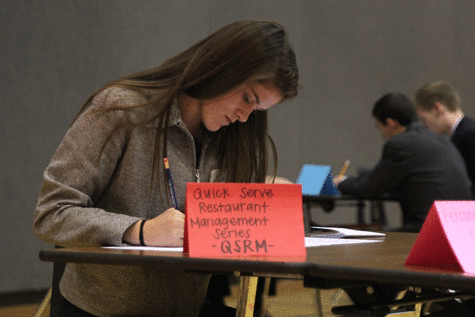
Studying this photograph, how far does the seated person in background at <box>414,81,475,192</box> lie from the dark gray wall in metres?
0.92

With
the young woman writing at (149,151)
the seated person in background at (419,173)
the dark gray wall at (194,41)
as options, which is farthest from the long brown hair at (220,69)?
the dark gray wall at (194,41)

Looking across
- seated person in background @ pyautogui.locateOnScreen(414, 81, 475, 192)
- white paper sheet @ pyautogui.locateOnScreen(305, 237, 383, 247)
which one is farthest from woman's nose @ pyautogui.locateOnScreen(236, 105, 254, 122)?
seated person in background @ pyautogui.locateOnScreen(414, 81, 475, 192)

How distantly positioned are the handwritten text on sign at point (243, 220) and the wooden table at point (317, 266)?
3 cm

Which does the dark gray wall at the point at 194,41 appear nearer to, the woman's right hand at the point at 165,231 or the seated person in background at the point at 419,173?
the seated person in background at the point at 419,173

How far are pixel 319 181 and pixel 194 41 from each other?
1.44m

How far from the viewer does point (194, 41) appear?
4070mm

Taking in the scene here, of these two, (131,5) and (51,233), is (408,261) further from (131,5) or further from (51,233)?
(131,5)

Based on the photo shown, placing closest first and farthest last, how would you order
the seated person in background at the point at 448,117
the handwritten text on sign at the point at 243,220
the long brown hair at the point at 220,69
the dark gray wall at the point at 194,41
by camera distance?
the handwritten text on sign at the point at 243,220 → the long brown hair at the point at 220,69 → the dark gray wall at the point at 194,41 → the seated person in background at the point at 448,117

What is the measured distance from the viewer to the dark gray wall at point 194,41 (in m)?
3.27

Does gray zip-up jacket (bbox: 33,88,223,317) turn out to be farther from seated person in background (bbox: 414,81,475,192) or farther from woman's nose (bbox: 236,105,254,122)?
seated person in background (bbox: 414,81,475,192)

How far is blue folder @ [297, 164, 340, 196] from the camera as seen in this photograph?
10.9 feet

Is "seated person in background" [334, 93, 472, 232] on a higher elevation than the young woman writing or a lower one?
lower

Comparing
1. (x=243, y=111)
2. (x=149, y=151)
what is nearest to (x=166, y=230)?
(x=149, y=151)

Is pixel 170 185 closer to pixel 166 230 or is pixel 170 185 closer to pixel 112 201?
pixel 112 201
